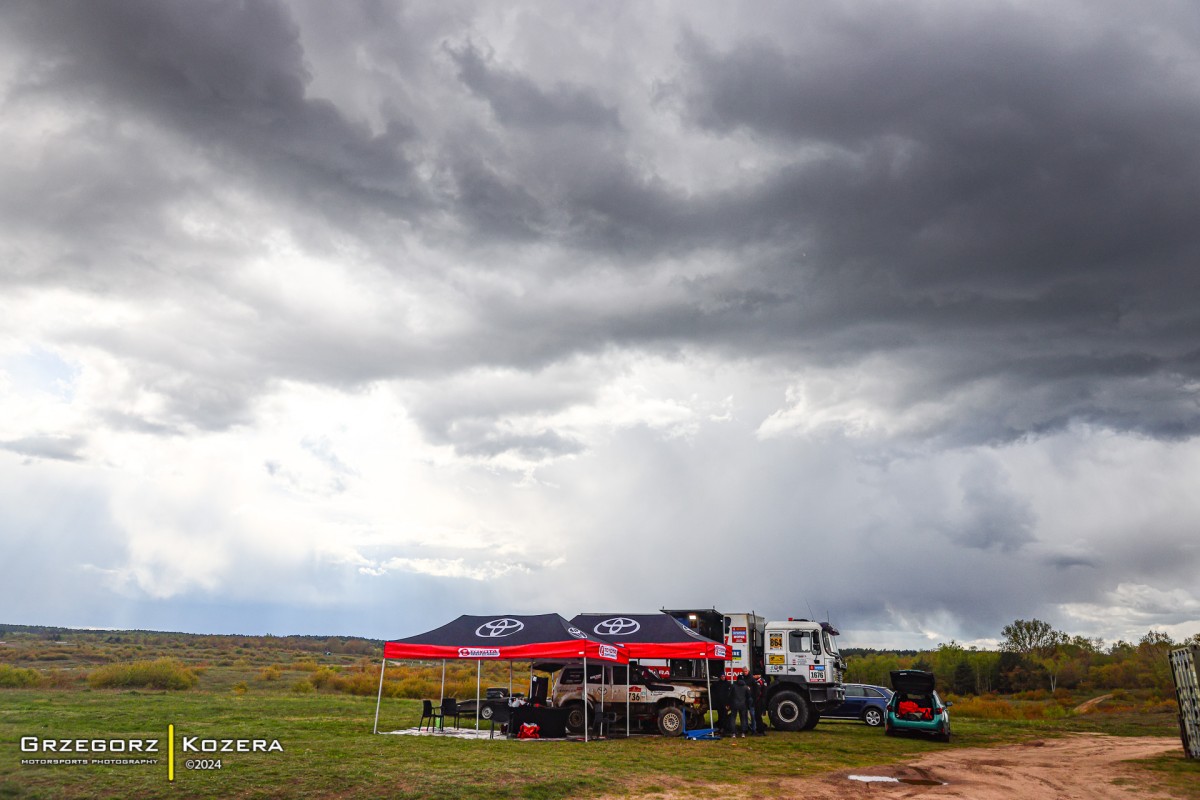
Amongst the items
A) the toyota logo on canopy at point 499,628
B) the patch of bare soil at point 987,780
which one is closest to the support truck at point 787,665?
the patch of bare soil at point 987,780

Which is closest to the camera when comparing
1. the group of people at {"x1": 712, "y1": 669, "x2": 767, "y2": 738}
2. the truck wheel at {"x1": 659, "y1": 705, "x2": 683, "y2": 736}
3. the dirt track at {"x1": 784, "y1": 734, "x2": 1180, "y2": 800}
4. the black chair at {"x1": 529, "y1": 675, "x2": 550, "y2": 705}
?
the dirt track at {"x1": 784, "y1": 734, "x2": 1180, "y2": 800}

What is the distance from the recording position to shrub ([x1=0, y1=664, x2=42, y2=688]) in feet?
135

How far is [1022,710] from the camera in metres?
44.5

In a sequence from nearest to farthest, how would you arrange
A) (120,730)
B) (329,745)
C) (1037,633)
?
1. (329,745)
2. (120,730)
3. (1037,633)

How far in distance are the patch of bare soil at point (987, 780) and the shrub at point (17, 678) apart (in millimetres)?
44043

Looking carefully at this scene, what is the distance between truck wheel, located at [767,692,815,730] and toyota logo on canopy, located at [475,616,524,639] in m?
9.51

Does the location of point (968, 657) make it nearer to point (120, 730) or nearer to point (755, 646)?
point (755, 646)

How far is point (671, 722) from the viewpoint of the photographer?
2280 cm

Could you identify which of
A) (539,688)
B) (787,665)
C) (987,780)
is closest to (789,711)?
(787,665)

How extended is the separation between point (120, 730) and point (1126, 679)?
3166 inches

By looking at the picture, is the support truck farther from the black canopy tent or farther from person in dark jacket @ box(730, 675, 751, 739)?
the black canopy tent

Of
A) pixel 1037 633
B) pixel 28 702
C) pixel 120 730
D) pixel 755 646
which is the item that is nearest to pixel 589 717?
pixel 755 646

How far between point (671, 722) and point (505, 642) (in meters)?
5.68

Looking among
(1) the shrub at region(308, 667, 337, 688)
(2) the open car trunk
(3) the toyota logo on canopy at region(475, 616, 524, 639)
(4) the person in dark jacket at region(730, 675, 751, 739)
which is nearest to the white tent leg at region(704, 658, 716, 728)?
(4) the person in dark jacket at region(730, 675, 751, 739)
